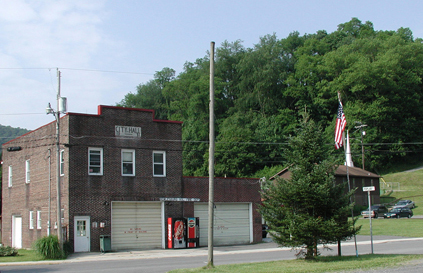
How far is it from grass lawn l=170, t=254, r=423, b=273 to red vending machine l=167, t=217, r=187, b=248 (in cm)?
1220

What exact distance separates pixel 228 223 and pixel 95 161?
10.4m

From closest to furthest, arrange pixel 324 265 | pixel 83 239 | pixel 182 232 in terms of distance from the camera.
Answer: pixel 324 265 < pixel 83 239 < pixel 182 232

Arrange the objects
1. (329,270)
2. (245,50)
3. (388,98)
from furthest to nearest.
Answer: (245,50) < (388,98) < (329,270)

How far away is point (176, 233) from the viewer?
2905 cm

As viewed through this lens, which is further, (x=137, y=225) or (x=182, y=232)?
(x=182, y=232)

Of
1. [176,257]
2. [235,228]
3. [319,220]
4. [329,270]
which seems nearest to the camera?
[329,270]

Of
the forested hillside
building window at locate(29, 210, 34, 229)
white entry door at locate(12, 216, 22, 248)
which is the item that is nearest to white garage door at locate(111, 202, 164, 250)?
building window at locate(29, 210, 34, 229)

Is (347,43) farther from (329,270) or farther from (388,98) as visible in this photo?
(329,270)

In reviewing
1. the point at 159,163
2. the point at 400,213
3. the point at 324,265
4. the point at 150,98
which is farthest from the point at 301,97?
the point at 324,265

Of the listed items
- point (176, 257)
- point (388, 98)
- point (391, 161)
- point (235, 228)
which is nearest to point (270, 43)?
point (388, 98)

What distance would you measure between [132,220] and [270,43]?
2681 inches

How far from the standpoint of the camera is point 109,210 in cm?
2777

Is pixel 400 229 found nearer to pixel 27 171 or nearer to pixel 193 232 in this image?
pixel 193 232

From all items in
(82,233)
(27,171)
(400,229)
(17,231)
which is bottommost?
(400,229)
